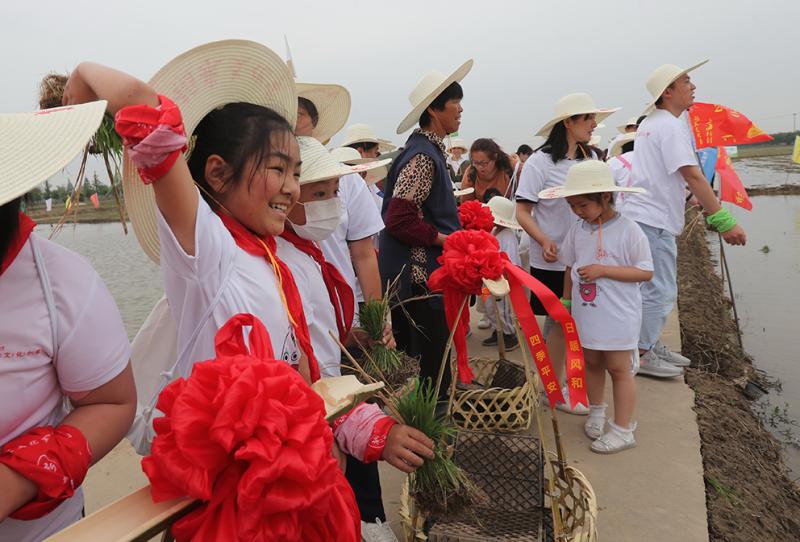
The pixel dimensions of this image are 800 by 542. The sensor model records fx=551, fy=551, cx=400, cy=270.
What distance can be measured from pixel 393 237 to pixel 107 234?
61.8 ft

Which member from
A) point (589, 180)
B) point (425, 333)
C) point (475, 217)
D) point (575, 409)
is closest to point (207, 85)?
Result: point (425, 333)

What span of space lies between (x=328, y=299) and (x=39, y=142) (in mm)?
906

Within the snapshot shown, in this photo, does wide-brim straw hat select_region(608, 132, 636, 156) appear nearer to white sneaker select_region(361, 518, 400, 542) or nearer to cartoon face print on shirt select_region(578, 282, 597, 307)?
cartoon face print on shirt select_region(578, 282, 597, 307)

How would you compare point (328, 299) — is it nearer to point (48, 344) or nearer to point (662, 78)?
point (48, 344)

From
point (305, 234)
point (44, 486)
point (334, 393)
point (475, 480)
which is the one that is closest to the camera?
point (44, 486)

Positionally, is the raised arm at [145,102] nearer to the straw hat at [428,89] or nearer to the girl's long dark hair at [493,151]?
the straw hat at [428,89]

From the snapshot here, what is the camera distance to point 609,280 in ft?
9.91

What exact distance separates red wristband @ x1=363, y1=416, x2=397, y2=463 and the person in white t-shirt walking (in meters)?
2.89

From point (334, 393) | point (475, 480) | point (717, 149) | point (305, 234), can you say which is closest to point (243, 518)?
point (334, 393)

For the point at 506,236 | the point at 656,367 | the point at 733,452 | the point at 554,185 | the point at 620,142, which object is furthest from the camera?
the point at 620,142

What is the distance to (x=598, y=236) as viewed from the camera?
9.96ft

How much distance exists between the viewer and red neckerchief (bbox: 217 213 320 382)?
4.44 ft

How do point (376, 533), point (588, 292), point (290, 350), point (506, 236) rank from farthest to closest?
1. point (506, 236)
2. point (588, 292)
3. point (376, 533)
4. point (290, 350)

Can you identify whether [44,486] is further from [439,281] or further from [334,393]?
[439,281]
